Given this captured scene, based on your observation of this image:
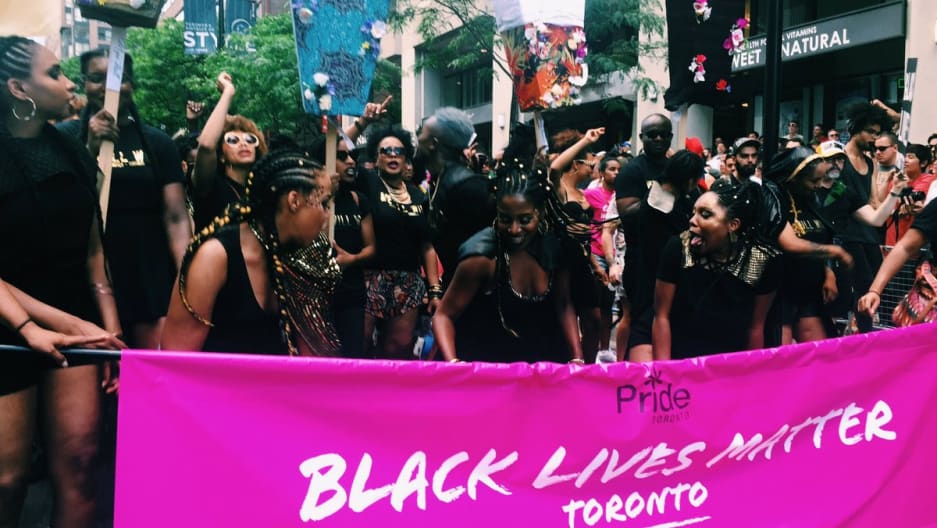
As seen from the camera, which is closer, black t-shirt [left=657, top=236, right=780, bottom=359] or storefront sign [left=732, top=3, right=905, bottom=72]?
black t-shirt [left=657, top=236, right=780, bottom=359]

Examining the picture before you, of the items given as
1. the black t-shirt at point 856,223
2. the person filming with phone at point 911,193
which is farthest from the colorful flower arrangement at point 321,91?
the person filming with phone at point 911,193

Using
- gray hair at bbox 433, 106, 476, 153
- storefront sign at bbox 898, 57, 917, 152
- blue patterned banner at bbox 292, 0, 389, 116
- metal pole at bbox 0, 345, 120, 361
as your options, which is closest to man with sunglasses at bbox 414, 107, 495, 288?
gray hair at bbox 433, 106, 476, 153

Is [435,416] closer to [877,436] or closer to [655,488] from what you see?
[655,488]

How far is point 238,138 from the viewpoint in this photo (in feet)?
16.5

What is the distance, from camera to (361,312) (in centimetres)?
484

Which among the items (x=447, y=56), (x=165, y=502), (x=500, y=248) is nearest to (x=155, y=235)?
(x=500, y=248)

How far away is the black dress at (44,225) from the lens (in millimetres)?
2859

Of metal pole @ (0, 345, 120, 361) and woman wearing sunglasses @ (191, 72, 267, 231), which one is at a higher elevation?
woman wearing sunglasses @ (191, 72, 267, 231)

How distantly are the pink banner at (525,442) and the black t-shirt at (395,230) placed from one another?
2793mm

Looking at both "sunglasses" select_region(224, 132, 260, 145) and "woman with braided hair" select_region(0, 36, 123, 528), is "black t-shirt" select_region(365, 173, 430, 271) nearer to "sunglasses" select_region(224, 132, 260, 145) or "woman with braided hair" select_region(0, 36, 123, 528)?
"sunglasses" select_region(224, 132, 260, 145)

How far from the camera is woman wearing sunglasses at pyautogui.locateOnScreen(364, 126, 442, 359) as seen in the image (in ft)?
17.9

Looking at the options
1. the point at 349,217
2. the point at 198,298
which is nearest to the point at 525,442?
the point at 198,298

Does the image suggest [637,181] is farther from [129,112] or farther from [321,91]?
[129,112]

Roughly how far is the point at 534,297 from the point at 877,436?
1.39 meters
